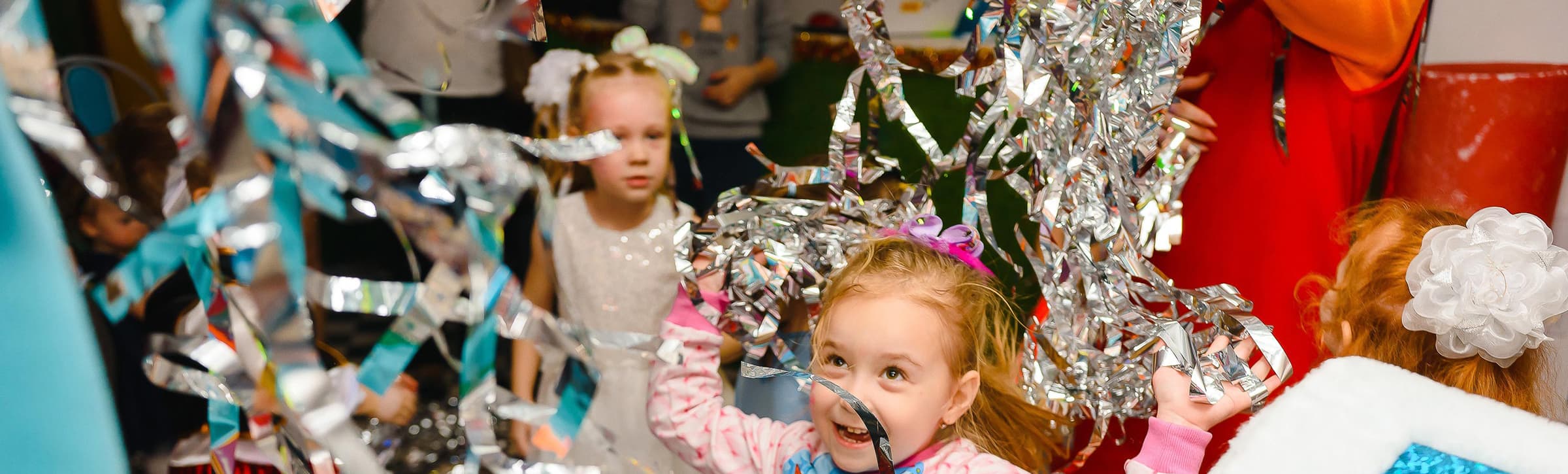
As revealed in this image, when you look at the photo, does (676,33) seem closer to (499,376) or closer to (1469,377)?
(499,376)

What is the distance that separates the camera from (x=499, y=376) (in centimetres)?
109

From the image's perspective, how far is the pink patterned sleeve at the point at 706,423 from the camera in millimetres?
812

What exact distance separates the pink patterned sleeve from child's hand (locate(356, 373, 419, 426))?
9.3 inches

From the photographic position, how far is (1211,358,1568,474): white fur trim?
598 mm

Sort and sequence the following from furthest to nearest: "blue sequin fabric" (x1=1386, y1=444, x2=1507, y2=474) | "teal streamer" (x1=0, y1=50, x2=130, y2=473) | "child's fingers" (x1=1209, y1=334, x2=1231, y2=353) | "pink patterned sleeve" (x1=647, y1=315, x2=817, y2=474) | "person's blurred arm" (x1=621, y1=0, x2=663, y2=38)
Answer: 1. "person's blurred arm" (x1=621, y1=0, x2=663, y2=38)
2. "pink patterned sleeve" (x1=647, y1=315, x2=817, y2=474)
3. "child's fingers" (x1=1209, y1=334, x2=1231, y2=353)
4. "blue sequin fabric" (x1=1386, y1=444, x2=1507, y2=474)
5. "teal streamer" (x1=0, y1=50, x2=130, y2=473)

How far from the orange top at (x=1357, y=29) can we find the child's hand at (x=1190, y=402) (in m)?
0.34

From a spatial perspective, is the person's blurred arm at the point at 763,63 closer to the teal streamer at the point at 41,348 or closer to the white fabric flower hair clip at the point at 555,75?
the white fabric flower hair clip at the point at 555,75

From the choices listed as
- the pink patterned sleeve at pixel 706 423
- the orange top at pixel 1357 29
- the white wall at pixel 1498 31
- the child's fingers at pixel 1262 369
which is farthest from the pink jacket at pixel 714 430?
the white wall at pixel 1498 31

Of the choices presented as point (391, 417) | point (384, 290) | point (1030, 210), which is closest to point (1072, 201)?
point (1030, 210)

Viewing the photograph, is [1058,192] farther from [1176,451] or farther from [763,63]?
[763,63]

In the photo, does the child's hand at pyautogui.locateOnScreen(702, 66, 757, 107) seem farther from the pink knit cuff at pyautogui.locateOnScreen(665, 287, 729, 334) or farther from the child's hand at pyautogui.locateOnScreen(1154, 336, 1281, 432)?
the child's hand at pyautogui.locateOnScreen(1154, 336, 1281, 432)

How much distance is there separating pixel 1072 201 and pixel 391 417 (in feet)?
2.04

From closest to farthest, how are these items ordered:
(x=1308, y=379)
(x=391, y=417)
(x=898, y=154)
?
1. (x=1308, y=379)
2. (x=391, y=417)
3. (x=898, y=154)

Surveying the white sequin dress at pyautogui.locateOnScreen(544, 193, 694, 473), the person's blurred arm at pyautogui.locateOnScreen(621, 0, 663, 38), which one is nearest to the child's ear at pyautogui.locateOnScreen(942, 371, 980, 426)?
the white sequin dress at pyautogui.locateOnScreen(544, 193, 694, 473)
